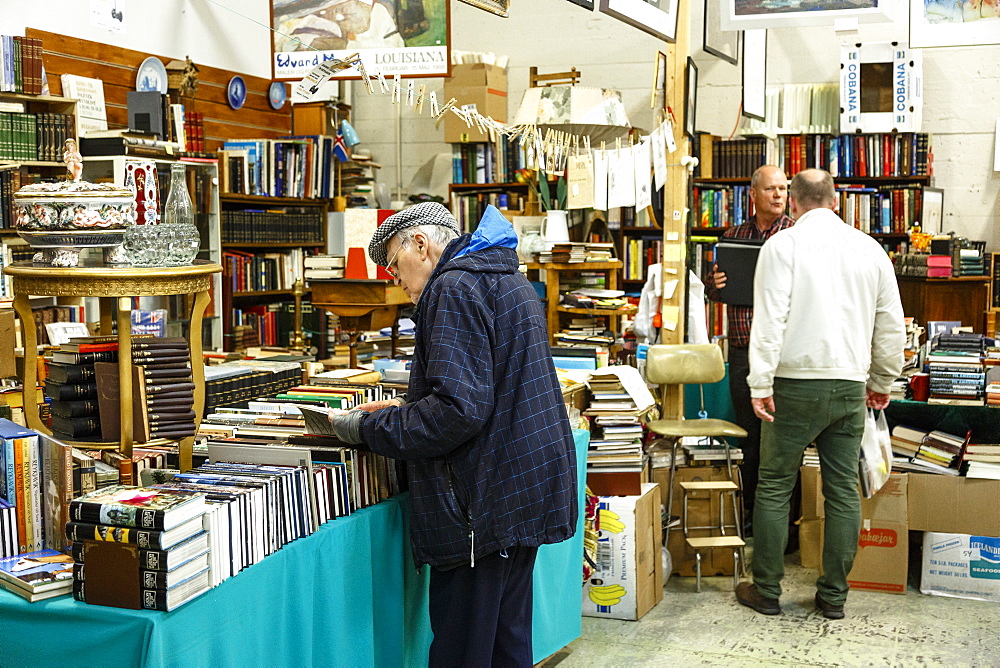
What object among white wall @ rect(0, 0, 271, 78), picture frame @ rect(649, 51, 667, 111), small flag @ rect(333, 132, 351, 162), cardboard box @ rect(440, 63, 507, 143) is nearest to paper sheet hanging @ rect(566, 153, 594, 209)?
picture frame @ rect(649, 51, 667, 111)

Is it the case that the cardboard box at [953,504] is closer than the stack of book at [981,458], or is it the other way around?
the cardboard box at [953,504]

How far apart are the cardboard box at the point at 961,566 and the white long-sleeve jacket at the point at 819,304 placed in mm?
1023

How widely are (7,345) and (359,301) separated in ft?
6.63

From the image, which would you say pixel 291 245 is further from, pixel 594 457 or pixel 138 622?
pixel 138 622

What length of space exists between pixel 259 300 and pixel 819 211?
5.12 metres

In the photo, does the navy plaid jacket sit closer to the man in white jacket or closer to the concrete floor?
the concrete floor

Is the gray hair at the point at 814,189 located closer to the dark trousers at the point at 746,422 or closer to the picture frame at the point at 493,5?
the dark trousers at the point at 746,422

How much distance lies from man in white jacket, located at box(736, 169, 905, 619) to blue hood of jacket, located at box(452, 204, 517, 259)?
1829 mm

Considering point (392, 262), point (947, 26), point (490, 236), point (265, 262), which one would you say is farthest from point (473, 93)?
point (490, 236)

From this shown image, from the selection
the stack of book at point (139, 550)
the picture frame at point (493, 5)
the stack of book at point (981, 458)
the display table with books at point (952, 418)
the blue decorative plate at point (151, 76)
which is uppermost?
the blue decorative plate at point (151, 76)

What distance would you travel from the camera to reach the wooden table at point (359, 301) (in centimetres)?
611

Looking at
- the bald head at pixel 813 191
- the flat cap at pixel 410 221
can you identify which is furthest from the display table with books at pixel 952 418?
the flat cap at pixel 410 221

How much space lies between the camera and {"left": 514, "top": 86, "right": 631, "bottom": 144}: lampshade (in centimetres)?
701

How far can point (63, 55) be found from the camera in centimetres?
650
